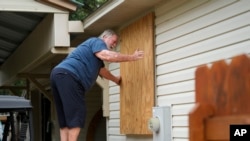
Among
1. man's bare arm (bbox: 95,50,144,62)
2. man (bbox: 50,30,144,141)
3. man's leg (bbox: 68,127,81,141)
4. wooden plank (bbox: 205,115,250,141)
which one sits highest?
man's bare arm (bbox: 95,50,144,62)

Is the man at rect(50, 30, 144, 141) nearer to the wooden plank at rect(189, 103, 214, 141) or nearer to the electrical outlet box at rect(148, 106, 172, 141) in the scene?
the electrical outlet box at rect(148, 106, 172, 141)

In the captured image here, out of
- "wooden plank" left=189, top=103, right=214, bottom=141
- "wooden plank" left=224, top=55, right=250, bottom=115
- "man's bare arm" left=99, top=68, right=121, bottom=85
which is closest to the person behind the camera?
"wooden plank" left=224, top=55, right=250, bottom=115

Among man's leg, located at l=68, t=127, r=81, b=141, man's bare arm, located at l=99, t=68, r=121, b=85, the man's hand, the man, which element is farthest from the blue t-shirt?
the man's hand

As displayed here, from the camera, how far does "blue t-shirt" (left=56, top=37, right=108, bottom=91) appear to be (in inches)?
201

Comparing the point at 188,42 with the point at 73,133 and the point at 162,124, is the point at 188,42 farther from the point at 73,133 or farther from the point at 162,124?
the point at 73,133

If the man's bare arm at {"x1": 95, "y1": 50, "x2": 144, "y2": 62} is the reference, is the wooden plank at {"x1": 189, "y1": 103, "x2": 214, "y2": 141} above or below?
below

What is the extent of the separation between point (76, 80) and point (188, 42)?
4.20ft

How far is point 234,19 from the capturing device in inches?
159

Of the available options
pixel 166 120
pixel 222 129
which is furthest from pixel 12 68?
pixel 222 129

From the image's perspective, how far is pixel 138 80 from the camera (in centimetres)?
603

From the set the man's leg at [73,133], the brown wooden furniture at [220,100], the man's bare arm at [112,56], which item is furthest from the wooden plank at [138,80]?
the brown wooden furniture at [220,100]

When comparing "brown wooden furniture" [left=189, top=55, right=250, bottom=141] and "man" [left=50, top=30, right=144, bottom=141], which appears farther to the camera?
"man" [left=50, top=30, right=144, bottom=141]

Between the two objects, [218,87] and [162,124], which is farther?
[162,124]

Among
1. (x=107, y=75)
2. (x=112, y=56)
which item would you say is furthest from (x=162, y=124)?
(x=107, y=75)
